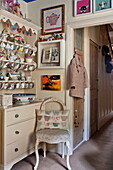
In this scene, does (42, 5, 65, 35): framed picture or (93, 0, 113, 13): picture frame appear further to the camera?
(42, 5, 65, 35): framed picture

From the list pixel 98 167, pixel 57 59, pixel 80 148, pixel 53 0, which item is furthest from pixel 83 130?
pixel 53 0

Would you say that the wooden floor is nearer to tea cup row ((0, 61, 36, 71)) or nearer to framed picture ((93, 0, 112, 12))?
tea cup row ((0, 61, 36, 71))

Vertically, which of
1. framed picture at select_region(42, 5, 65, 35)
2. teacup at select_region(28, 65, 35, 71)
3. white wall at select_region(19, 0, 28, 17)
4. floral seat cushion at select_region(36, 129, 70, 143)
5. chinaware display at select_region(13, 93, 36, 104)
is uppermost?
white wall at select_region(19, 0, 28, 17)

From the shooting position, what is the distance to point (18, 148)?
2.30 m

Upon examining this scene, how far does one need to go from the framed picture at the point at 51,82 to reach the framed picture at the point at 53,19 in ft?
2.42

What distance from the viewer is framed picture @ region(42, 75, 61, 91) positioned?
2.78 m

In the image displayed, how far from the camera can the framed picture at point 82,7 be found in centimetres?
250

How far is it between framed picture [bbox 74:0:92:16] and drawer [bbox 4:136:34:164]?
198cm

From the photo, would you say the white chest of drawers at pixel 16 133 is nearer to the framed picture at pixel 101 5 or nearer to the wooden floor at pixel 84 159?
the wooden floor at pixel 84 159

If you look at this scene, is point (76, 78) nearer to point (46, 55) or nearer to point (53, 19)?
point (46, 55)

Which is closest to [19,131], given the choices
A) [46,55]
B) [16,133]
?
[16,133]

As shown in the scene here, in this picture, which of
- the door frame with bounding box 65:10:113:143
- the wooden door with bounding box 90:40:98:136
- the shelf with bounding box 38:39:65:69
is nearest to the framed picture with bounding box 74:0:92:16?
the door frame with bounding box 65:10:113:143

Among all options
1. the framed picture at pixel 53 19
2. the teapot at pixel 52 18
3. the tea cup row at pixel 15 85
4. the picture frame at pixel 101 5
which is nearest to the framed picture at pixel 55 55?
the framed picture at pixel 53 19

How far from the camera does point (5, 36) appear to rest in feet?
7.68
